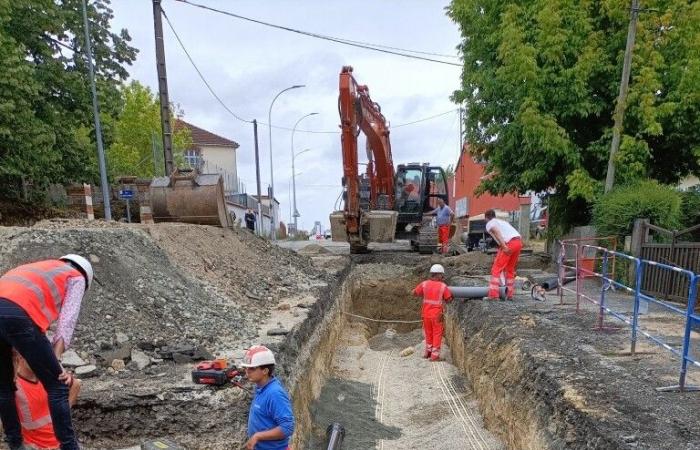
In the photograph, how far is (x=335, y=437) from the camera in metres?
5.20

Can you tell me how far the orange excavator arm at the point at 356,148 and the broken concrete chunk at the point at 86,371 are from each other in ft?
26.9

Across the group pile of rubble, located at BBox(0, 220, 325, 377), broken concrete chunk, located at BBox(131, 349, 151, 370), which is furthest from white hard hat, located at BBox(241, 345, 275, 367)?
broken concrete chunk, located at BBox(131, 349, 151, 370)

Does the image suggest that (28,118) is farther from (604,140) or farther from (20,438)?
(604,140)

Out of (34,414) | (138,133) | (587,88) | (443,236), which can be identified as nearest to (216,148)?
(138,133)

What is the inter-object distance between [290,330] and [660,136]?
987 centimetres

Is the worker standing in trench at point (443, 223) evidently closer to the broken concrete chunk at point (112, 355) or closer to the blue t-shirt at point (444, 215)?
the blue t-shirt at point (444, 215)

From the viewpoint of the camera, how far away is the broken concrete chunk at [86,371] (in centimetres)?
463

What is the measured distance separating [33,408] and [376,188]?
12.2 m

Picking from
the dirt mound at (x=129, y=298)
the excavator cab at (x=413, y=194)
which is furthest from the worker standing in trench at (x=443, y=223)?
the dirt mound at (x=129, y=298)

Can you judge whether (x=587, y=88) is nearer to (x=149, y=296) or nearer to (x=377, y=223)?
(x=377, y=223)

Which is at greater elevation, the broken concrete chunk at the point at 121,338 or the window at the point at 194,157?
the window at the point at 194,157

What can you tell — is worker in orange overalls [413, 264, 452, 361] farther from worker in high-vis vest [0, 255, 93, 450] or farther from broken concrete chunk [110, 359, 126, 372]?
worker in high-vis vest [0, 255, 93, 450]

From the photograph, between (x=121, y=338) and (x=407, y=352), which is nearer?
(x=121, y=338)

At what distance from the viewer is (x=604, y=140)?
11.1 m
